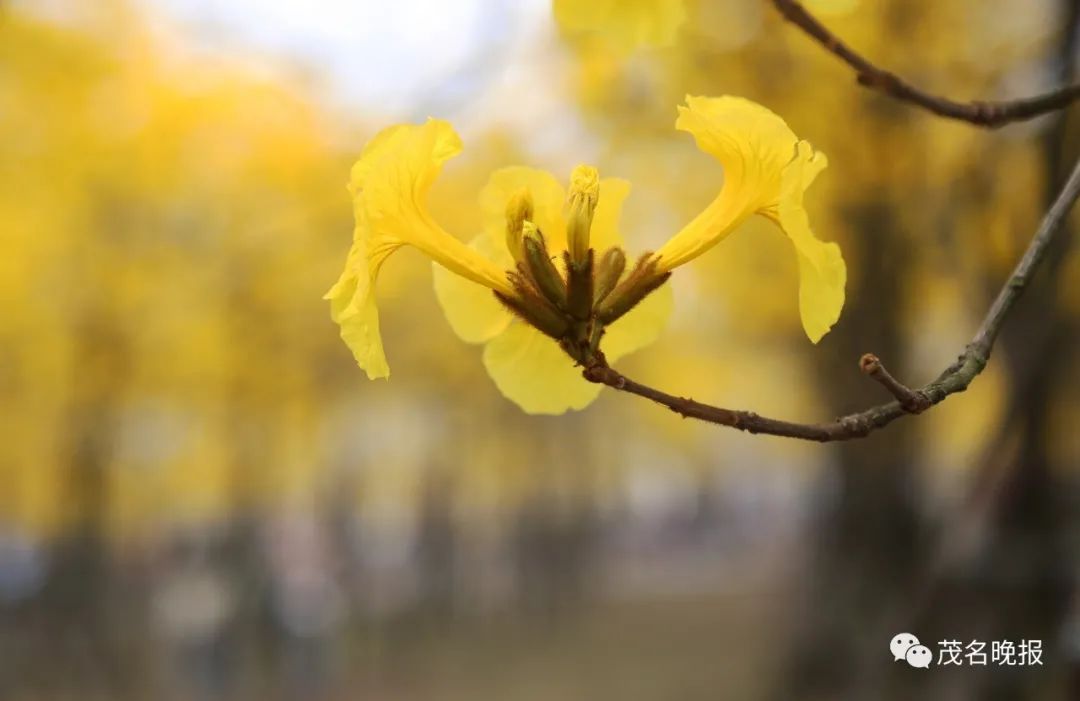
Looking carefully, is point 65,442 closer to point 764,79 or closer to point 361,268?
point 764,79

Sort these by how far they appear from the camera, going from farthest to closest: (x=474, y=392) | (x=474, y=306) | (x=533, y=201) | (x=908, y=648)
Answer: (x=474, y=392), (x=908, y=648), (x=474, y=306), (x=533, y=201)

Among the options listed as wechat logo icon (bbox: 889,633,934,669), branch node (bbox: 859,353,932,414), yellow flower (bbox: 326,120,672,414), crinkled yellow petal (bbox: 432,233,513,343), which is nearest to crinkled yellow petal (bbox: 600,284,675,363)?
yellow flower (bbox: 326,120,672,414)

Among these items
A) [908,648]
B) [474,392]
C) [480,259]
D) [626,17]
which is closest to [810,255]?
[480,259]

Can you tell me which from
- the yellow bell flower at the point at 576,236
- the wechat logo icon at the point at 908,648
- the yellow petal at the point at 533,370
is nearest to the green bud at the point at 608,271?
the yellow bell flower at the point at 576,236

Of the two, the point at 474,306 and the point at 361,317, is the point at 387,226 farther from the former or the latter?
the point at 474,306

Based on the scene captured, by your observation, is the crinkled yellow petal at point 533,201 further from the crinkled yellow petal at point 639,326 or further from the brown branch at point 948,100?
the brown branch at point 948,100

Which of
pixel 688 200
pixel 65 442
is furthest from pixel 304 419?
pixel 688 200
